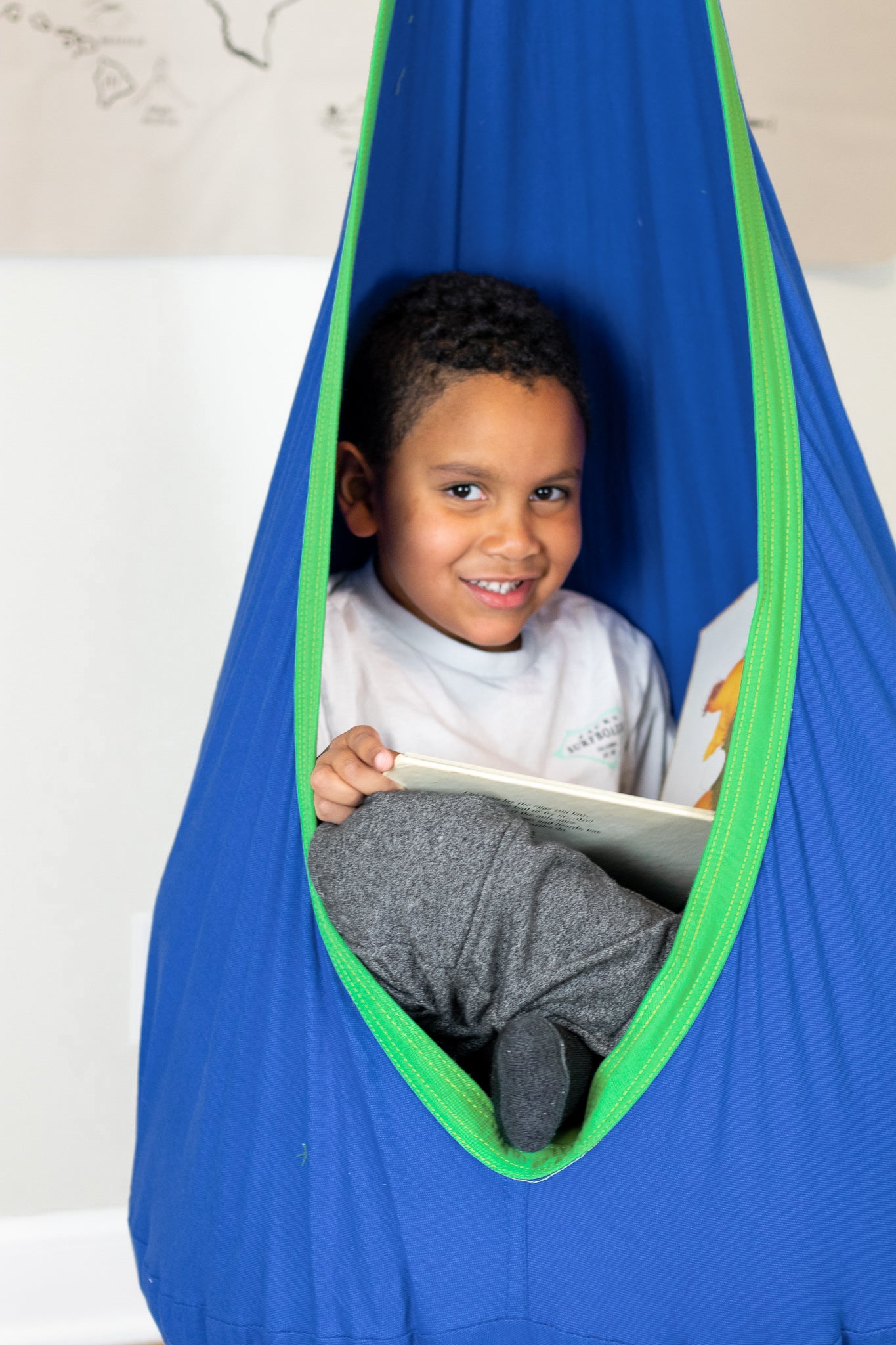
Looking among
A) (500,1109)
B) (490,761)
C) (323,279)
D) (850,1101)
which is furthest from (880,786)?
(323,279)

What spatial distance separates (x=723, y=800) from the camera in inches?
28.3

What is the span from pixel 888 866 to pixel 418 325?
0.64 m

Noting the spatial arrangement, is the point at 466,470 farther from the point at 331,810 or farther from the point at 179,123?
the point at 179,123

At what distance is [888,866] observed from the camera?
2.31ft

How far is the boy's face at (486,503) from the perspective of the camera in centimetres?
105

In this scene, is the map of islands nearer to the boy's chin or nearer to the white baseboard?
the boy's chin

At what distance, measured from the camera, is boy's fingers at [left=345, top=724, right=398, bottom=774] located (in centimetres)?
78

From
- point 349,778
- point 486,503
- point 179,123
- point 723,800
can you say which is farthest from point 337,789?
point 179,123

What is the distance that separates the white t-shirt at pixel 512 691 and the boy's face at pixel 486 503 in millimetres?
39

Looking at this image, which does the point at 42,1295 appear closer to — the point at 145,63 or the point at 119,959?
the point at 119,959

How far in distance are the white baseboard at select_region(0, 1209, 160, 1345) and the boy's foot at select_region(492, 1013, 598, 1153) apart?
80 centimetres

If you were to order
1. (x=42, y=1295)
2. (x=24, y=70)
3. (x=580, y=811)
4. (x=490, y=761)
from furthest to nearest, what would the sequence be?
(x=42, y=1295) → (x=24, y=70) → (x=490, y=761) → (x=580, y=811)

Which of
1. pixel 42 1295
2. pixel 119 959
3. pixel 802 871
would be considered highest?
pixel 802 871

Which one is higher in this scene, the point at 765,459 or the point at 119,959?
the point at 765,459
